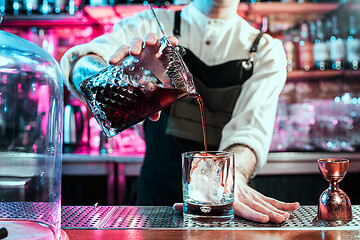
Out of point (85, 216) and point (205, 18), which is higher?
point (205, 18)

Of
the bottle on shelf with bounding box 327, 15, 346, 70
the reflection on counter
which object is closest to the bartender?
the reflection on counter

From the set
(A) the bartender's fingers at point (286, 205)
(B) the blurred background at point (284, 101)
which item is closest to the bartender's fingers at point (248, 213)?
(A) the bartender's fingers at point (286, 205)

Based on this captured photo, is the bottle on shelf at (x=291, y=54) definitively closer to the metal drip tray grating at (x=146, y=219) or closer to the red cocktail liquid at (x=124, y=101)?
the metal drip tray grating at (x=146, y=219)

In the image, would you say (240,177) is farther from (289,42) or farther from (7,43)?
(289,42)

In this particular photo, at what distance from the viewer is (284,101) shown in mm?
3271

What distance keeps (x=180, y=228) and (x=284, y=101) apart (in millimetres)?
2650

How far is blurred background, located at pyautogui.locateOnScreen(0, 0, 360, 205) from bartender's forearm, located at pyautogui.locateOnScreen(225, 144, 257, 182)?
1323 mm

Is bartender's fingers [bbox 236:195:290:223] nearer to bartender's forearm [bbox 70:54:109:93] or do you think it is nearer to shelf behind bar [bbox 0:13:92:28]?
bartender's forearm [bbox 70:54:109:93]

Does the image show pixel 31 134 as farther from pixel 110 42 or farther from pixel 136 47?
pixel 110 42

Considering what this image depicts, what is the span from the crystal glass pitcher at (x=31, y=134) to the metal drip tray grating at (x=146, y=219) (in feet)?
0.28

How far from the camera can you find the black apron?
162 centimetres

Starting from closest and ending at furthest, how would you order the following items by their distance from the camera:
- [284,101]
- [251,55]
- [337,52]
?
[251,55]
[337,52]
[284,101]

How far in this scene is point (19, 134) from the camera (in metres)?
1.10

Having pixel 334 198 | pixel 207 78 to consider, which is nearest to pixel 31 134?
pixel 334 198
